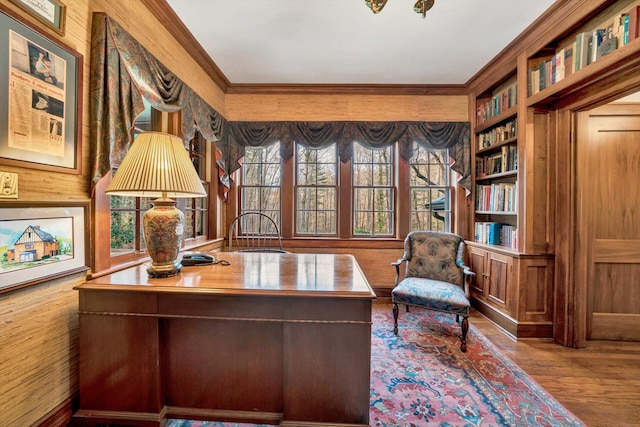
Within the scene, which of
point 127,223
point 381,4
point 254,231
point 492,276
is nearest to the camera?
point 381,4

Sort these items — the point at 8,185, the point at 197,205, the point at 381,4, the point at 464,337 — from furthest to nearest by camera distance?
the point at 197,205
the point at 464,337
the point at 381,4
the point at 8,185

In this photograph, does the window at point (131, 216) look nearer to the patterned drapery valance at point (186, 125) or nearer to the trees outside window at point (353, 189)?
the patterned drapery valance at point (186, 125)

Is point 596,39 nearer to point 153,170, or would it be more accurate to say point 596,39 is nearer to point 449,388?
point 449,388

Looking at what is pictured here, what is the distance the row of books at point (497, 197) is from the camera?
2775 millimetres

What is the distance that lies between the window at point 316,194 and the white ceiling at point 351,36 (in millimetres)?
Answer: 1009

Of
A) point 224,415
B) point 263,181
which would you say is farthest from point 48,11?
point 263,181

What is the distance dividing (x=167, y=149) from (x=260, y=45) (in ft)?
5.87

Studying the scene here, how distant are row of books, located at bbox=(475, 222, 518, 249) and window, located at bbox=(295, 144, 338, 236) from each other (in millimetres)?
1849

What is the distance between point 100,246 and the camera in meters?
1.63

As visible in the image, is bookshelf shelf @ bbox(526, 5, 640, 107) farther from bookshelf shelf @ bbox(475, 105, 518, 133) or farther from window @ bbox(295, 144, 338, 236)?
window @ bbox(295, 144, 338, 236)

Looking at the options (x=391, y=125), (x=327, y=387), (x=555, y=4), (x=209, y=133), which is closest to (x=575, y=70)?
(x=555, y=4)

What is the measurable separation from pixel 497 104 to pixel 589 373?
270cm

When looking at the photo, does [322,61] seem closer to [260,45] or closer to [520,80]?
[260,45]

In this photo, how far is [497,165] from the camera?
10.1ft
